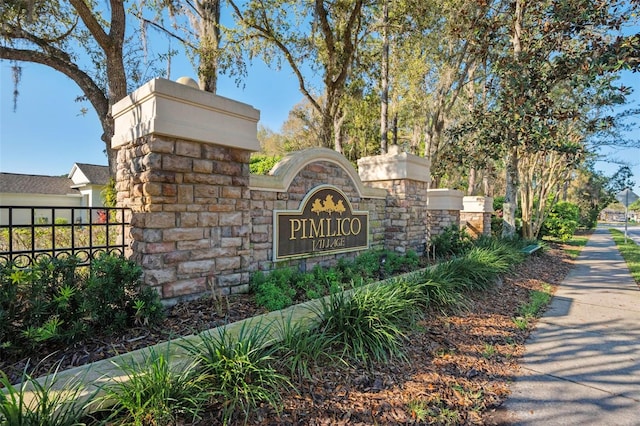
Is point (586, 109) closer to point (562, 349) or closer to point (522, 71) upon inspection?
point (522, 71)

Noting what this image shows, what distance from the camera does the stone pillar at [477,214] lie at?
10719 mm

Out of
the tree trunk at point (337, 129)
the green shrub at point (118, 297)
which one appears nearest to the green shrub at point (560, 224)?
the tree trunk at point (337, 129)

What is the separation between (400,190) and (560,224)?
1163 cm

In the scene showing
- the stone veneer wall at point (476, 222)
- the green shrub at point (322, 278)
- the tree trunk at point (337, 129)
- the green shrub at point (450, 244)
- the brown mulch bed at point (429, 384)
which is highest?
the tree trunk at point (337, 129)

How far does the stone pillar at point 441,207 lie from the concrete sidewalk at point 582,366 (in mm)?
3276

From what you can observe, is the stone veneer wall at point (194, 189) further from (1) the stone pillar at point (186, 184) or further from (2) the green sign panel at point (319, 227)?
(2) the green sign panel at point (319, 227)

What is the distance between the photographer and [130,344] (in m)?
2.62

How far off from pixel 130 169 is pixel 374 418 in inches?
130

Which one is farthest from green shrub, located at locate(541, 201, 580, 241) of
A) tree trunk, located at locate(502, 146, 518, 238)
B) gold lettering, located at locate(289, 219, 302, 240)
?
gold lettering, located at locate(289, 219, 302, 240)

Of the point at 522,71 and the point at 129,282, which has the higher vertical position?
the point at 522,71

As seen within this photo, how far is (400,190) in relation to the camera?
659 cm

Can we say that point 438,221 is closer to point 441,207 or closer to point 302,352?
A: point 441,207

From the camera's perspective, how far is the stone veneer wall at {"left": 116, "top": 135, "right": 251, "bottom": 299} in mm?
3215

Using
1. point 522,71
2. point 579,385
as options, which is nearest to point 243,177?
point 579,385
